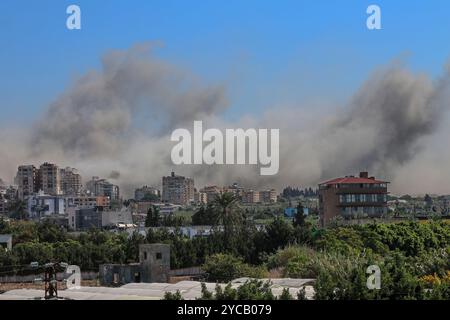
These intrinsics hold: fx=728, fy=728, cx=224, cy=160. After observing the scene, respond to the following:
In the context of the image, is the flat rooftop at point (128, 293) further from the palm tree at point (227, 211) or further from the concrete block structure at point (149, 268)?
the palm tree at point (227, 211)

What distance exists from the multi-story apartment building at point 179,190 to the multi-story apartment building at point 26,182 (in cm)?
2480

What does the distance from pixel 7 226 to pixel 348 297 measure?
209ft

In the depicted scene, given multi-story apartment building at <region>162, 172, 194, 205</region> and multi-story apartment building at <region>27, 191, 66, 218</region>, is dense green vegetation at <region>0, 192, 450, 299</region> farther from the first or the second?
multi-story apartment building at <region>162, 172, 194, 205</region>

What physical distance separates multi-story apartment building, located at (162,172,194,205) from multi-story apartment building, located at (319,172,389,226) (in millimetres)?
68959

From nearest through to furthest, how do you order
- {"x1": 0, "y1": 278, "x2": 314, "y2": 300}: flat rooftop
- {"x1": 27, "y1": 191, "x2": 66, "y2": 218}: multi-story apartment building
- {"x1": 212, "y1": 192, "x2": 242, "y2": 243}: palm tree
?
1. {"x1": 0, "y1": 278, "x2": 314, "y2": 300}: flat rooftop
2. {"x1": 212, "y1": 192, "x2": 242, "y2": 243}: palm tree
3. {"x1": 27, "y1": 191, "x2": 66, "y2": 218}: multi-story apartment building

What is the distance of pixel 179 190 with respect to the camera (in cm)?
13838

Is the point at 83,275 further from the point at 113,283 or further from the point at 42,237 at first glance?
the point at 42,237

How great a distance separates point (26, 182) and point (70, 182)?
8056mm

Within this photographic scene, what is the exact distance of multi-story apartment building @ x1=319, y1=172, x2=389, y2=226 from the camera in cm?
6850

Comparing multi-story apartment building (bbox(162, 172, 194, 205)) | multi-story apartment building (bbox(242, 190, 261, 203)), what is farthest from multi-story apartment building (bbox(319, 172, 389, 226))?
multi-story apartment building (bbox(162, 172, 194, 205))

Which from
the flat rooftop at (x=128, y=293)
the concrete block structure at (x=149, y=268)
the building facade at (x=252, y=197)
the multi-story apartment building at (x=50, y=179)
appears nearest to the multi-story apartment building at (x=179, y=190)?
the building facade at (x=252, y=197)

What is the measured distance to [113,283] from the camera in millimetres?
36406

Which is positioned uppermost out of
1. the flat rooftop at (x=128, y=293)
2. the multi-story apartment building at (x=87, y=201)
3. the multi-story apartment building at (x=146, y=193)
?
the multi-story apartment building at (x=146, y=193)

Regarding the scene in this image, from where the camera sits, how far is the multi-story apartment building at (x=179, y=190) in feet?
451
